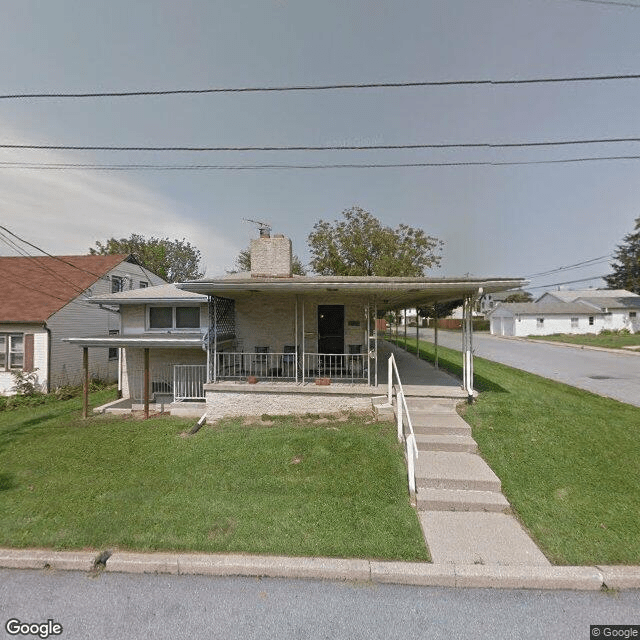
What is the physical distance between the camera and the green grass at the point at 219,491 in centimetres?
343

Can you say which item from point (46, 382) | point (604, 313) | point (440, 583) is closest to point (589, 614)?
point (440, 583)

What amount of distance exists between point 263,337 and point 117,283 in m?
11.6

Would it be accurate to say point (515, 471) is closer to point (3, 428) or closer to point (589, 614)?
point (589, 614)

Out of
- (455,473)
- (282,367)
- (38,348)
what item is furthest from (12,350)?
(455,473)

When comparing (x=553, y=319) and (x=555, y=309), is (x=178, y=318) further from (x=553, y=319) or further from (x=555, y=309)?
(x=555, y=309)

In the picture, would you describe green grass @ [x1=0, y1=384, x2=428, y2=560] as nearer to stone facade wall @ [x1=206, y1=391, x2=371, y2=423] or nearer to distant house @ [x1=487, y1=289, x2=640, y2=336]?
stone facade wall @ [x1=206, y1=391, x2=371, y2=423]

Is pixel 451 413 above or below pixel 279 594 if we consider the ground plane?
above

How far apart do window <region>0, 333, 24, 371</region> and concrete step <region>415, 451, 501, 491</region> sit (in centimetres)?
1558

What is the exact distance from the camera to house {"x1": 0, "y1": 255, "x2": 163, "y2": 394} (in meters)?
12.4

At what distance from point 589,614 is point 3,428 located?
11959mm

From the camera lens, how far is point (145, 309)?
10.3 metres

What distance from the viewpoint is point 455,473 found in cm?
447

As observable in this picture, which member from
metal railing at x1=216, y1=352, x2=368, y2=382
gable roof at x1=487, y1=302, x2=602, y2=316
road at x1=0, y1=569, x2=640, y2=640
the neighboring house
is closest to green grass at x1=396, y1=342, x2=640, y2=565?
road at x1=0, y1=569, x2=640, y2=640

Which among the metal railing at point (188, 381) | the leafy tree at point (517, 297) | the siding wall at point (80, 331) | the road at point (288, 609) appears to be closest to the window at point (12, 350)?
the siding wall at point (80, 331)
